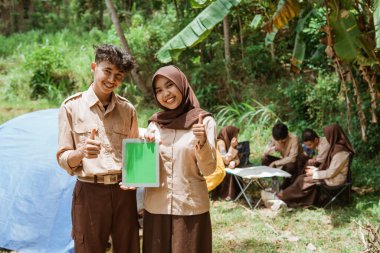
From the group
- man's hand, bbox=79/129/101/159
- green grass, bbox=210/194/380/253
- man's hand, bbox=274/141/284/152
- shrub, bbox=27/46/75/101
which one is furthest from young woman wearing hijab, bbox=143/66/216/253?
shrub, bbox=27/46/75/101

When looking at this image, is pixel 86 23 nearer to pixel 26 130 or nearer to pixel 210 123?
pixel 26 130

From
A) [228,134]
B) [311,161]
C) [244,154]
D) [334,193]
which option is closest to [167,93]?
[334,193]

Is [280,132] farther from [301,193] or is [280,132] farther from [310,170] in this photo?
[301,193]

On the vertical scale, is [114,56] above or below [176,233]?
above

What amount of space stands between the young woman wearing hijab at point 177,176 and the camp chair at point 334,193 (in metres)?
3.22

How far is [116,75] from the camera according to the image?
251 centimetres

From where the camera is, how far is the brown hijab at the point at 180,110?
2.49 m

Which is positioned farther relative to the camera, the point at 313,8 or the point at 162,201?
the point at 313,8

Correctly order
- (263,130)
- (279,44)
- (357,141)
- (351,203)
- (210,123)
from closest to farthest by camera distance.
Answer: (210,123) < (351,203) < (357,141) < (263,130) < (279,44)

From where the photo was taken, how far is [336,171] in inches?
208

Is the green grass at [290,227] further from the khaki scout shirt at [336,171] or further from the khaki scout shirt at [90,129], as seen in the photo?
the khaki scout shirt at [90,129]

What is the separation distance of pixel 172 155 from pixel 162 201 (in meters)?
0.27

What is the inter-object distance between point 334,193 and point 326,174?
27 centimetres

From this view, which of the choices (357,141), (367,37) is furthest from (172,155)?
(357,141)
